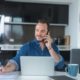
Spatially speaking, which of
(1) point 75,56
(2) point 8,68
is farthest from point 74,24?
(2) point 8,68

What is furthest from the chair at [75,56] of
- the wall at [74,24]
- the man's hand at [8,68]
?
the wall at [74,24]

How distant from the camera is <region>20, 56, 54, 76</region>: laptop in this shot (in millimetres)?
1816

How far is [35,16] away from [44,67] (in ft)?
10.6

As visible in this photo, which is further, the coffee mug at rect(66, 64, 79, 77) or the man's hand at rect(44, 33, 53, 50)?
the man's hand at rect(44, 33, 53, 50)

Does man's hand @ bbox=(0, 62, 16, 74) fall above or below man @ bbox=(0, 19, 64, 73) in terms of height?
below

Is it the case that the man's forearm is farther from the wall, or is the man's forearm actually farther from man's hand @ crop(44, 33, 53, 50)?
the wall

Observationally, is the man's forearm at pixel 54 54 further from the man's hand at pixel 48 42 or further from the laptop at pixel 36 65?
the laptop at pixel 36 65

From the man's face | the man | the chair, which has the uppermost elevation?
the man's face

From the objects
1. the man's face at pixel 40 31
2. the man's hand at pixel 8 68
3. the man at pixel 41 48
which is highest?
the man's face at pixel 40 31

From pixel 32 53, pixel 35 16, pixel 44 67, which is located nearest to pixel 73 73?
pixel 44 67

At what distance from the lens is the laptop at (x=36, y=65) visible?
1.82m

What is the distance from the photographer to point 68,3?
16.8 feet

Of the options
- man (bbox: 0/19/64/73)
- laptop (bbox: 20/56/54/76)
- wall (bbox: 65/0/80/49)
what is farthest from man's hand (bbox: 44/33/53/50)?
wall (bbox: 65/0/80/49)

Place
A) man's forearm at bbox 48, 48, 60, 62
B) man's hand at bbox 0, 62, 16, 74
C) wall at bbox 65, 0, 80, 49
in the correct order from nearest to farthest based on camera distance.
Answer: man's hand at bbox 0, 62, 16, 74 → man's forearm at bbox 48, 48, 60, 62 → wall at bbox 65, 0, 80, 49
